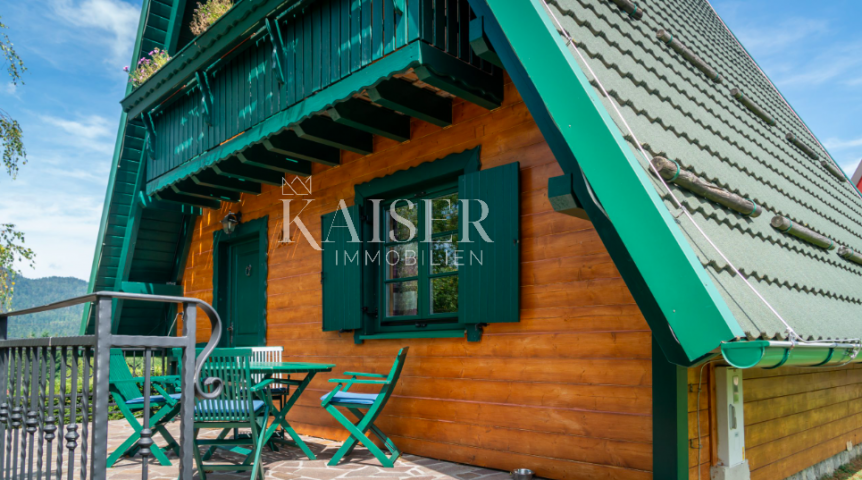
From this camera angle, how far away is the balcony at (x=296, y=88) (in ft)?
13.5

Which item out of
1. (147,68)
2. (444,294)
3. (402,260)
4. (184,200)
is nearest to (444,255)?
(444,294)

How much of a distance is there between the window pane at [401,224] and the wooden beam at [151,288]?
442 cm

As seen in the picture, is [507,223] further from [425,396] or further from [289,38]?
[289,38]

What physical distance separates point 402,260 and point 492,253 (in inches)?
47.4

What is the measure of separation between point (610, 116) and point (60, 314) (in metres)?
53.9

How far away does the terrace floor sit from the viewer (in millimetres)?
4164

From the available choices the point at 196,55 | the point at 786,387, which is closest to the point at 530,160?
the point at 786,387

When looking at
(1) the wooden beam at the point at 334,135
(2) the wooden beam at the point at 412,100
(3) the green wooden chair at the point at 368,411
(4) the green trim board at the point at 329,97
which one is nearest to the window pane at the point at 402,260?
(3) the green wooden chair at the point at 368,411

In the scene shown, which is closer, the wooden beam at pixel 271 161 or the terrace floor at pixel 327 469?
the terrace floor at pixel 327 469

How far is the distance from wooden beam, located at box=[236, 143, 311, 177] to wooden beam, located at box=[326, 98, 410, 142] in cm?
120

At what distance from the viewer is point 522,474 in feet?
12.6

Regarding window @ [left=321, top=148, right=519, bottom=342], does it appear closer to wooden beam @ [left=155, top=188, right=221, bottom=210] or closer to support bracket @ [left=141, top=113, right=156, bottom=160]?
wooden beam @ [left=155, top=188, right=221, bottom=210]

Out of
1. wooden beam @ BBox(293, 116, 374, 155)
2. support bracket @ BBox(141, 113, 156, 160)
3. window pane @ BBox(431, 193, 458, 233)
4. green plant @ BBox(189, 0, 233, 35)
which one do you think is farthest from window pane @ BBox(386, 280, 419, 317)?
green plant @ BBox(189, 0, 233, 35)

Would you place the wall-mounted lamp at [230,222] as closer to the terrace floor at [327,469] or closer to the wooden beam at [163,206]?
the wooden beam at [163,206]
